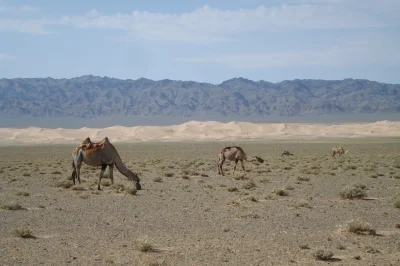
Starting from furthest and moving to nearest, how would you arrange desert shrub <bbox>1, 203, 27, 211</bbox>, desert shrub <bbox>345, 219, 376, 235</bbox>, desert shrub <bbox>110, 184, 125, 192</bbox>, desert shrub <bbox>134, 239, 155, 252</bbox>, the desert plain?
desert shrub <bbox>110, 184, 125, 192</bbox> → desert shrub <bbox>1, 203, 27, 211</bbox> → desert shrub <bbox>345, 219, 376, 235</bbox> → desert shrub <bbox>134, 239, 155, 252</bbox> → the desert plain

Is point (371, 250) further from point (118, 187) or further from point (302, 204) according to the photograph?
point (118, 187)

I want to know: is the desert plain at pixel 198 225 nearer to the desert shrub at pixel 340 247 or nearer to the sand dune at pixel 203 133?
the desert shrub at pixel 340 247

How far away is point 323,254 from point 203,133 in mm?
89383

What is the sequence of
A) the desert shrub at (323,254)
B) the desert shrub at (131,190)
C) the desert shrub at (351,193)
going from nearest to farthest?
1. the desert shrub at (323,254)
2. the desert shrub at (351,193)
3. the desert shrub at (131,190)

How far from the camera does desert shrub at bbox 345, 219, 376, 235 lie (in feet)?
37.7

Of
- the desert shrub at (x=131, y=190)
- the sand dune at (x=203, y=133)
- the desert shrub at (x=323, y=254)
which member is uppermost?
the sand dune at (x=203, y=133)

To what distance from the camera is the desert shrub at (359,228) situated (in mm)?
11500

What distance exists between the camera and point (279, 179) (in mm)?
24297

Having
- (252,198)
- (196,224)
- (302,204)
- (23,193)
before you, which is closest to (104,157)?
(23,193)

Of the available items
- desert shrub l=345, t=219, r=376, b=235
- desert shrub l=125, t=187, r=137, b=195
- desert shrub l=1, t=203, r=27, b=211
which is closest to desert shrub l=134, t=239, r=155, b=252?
desert shrub l=345, t=219, r=376, b=235

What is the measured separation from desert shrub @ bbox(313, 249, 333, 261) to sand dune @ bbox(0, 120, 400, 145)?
262ft

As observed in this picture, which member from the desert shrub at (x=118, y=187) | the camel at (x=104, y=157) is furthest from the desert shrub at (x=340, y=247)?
the desert shrub at (x=118, y=187)

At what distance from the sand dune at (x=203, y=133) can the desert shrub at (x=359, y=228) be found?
77.7 metres

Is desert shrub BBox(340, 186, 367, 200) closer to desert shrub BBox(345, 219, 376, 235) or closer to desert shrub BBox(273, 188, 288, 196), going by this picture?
desert shrub BBox(273, 188, 288, 196)
